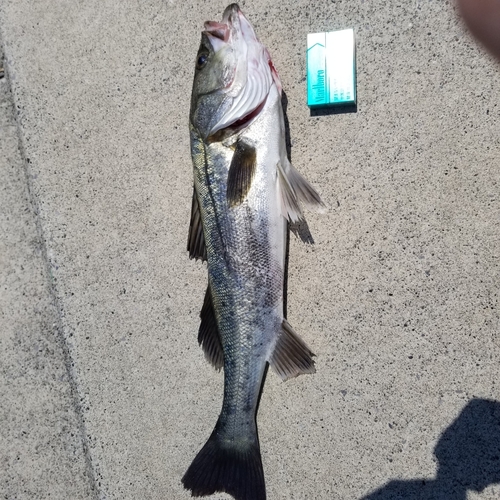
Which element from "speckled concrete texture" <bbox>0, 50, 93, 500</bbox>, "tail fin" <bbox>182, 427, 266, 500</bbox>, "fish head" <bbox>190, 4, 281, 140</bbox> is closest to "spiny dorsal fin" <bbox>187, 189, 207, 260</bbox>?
"fish head" <bbox>190, 4, 281, 140</bbox>

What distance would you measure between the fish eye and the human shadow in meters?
1.95

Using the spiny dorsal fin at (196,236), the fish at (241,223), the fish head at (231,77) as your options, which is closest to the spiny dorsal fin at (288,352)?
the fish at (241,223)

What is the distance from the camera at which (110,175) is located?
2746 mm

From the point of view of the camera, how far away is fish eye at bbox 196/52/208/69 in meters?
2.25

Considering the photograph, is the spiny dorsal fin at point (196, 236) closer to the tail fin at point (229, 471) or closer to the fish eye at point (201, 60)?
the fish eye at point (201, 60)

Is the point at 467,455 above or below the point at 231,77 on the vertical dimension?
below

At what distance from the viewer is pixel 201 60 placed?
2.26 metres

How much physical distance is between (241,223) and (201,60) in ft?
2.52

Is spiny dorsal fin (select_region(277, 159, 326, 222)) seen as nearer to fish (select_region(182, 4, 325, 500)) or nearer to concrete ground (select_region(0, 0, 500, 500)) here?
fish (select_region(182, 4, 325, 500))

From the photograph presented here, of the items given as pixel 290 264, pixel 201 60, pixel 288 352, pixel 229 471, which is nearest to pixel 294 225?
pixel 290 264

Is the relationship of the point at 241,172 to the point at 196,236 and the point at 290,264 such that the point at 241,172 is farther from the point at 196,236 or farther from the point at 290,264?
the point at 290,264

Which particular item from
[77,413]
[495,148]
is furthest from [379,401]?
[77,413]

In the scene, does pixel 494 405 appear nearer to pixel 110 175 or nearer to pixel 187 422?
pixel 187 422

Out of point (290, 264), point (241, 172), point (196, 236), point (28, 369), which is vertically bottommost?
point (28, 369)
